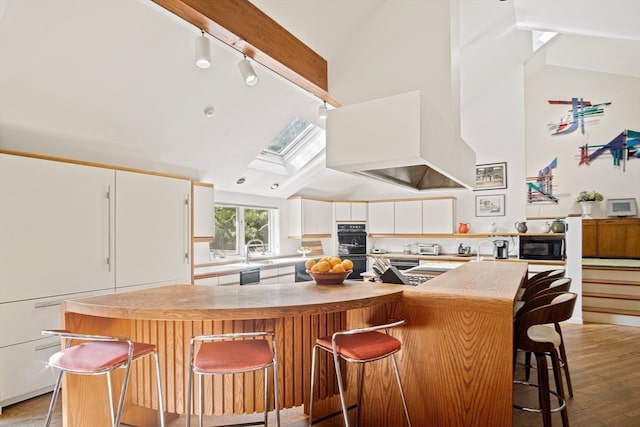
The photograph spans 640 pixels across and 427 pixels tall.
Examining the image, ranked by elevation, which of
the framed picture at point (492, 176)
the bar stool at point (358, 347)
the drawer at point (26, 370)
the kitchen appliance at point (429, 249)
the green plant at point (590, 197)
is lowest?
the drawer at point (26, 370)

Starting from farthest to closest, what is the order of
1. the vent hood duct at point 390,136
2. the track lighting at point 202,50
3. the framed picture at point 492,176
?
the framed picture at point 492,176 → the track lighting at point 202,50 → the vent hood duct at point 390,136

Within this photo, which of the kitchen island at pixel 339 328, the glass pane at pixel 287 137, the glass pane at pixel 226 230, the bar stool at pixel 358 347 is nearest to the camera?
the bar stool at pixel 358 347

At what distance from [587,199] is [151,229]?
7.24 m

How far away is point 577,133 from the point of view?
6555 millimetres

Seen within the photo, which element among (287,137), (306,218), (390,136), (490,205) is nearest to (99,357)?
(390,136)

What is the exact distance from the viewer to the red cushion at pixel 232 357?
5.26 feet

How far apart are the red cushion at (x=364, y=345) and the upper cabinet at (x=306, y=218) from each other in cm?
444

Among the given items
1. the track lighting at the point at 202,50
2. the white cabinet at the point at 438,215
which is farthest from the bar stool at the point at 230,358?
the white cabinet at the point at 438,215

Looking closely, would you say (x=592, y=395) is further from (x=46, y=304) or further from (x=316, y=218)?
(x=316, y=218)

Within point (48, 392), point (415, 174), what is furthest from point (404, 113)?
point (48, 392)

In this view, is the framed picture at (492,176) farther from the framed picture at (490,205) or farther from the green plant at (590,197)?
the green plant at (590,197)

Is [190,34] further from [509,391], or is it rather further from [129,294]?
[509,391]

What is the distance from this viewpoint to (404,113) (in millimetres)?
2094

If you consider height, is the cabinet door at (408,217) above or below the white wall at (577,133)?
below
